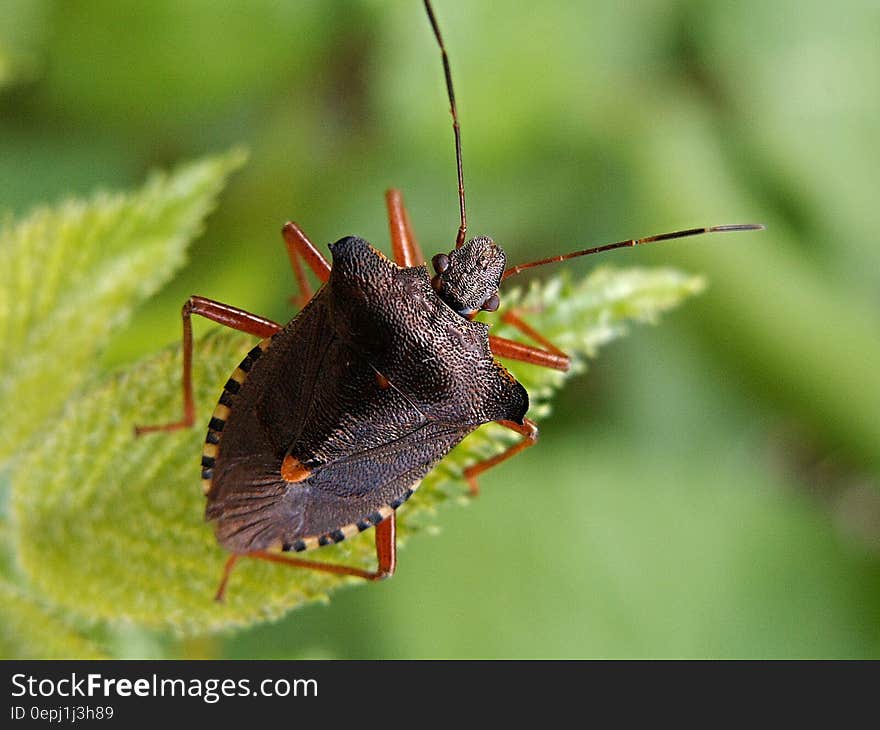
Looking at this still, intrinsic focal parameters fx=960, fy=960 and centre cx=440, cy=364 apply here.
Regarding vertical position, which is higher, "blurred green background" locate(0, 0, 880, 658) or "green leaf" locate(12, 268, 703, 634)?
"blurred green background" locate(0, 0, 880, 658)

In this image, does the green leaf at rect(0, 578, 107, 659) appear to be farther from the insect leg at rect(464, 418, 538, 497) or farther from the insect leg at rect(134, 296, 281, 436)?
the insect leg at rect(464, 418, 538, 497)

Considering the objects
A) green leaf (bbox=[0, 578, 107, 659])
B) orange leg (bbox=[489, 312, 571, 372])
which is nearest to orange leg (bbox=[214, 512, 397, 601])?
green leaf (bbox=[0, 578, 107, 659])

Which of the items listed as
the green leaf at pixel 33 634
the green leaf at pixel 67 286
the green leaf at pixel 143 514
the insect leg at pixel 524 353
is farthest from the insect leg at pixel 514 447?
the green leaf at pixel 33 634

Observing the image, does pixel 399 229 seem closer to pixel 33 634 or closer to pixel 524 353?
pixel 524 353

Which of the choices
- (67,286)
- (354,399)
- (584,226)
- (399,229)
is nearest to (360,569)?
(354,399)
